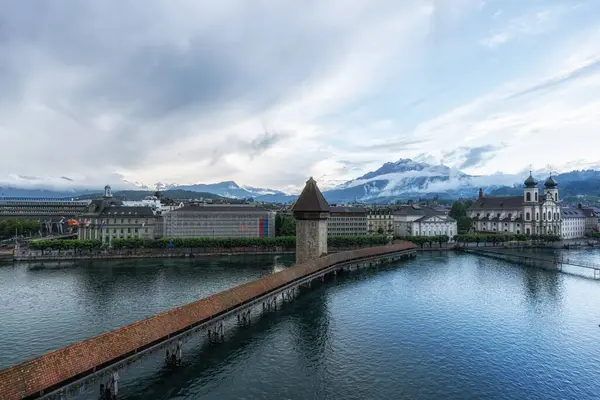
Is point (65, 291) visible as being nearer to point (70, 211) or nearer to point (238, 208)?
point (238, 208)

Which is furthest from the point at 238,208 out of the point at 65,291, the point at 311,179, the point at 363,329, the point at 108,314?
the point at 363,329

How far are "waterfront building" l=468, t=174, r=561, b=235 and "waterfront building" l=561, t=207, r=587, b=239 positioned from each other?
3913 mm

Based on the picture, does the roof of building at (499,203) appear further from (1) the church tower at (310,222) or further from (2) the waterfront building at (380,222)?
(1) the church tower at (310,222)

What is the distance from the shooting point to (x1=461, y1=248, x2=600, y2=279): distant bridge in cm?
5838

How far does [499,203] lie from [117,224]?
109 metres

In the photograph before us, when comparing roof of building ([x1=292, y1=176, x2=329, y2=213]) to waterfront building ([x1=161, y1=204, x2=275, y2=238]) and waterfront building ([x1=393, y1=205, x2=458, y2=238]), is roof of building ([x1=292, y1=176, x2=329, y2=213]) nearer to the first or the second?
waterfront building ([x1=161, y1=204, x2=275, y2=238])

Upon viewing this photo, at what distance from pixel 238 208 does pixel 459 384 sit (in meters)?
82.6

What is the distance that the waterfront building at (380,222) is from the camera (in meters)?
111

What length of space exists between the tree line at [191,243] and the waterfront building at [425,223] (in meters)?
14.9

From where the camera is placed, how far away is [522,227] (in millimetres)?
106000

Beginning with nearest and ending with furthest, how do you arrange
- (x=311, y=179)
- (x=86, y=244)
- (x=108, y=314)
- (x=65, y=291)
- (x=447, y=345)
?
(x=447, y=345) → (x=108, y=314) → (x=65, y=291) → (x=311, y=179) → (x=86, y=244)

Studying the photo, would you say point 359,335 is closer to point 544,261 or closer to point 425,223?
point 544,261

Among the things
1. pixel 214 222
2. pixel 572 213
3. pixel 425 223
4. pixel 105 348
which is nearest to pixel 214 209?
pixel 214 222

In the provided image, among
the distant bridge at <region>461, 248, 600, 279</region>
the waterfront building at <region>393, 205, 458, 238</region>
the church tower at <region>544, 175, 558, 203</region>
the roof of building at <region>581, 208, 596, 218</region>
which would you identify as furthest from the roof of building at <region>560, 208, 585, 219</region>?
the distant bridge at <region>461, 248, 600, 279</region>
